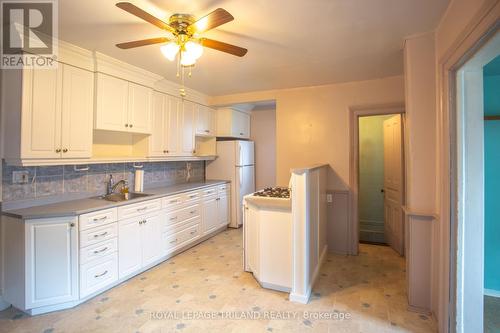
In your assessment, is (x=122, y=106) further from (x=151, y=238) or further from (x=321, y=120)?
(x=321, y=120)

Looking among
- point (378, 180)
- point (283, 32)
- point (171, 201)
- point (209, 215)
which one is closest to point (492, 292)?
point (378, 180)

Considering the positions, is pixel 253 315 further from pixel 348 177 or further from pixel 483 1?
pixel 483 1

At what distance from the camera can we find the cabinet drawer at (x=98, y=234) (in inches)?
95.9

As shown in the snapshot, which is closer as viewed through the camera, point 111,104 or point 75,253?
point 75,253

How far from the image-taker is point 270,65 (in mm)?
3062

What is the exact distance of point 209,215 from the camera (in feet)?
14.2

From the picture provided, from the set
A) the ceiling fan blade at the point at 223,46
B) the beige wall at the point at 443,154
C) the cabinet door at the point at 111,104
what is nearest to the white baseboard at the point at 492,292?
the beige wall at the point at 443,154

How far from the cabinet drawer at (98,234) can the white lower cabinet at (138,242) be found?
73 mm

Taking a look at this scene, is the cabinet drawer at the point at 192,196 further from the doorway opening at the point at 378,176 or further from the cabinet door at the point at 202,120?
the doorway opening at the point at 378,176

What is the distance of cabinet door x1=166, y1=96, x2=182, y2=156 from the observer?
3789 mm

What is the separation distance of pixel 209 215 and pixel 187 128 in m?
1.50

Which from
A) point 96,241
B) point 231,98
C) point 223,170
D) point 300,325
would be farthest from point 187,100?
point 300,325

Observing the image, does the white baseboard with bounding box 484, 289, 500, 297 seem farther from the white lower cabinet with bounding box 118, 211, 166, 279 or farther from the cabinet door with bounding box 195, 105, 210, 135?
the cabinet door with bounding box 195, 105, 210, 135

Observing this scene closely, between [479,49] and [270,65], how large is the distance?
1.96 metres
